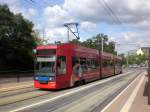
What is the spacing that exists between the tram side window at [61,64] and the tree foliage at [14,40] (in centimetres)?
2722

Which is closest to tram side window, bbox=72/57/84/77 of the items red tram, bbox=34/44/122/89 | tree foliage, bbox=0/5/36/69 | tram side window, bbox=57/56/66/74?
red tram, bbox=34/44/122/89

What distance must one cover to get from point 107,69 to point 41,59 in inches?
844

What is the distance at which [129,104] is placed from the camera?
683 inches

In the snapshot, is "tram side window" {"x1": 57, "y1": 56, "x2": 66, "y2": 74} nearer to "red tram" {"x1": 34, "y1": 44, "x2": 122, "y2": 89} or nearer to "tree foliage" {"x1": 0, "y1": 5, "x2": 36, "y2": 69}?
"red tram" {"x1": 34, "y1": 44, "x2": 122, "y2": 89}

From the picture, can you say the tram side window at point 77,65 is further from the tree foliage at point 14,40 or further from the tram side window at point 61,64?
the tree foliage at point 14,40

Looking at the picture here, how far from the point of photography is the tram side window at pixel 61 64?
79.0ft

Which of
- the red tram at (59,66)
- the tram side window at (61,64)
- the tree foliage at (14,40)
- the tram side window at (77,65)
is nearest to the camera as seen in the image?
the red tram at (59,66)

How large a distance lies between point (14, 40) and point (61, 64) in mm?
30715

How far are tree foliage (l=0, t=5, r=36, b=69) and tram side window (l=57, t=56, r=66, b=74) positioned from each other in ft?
89.3

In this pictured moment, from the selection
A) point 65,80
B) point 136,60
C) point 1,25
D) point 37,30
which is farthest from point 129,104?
point 136,60

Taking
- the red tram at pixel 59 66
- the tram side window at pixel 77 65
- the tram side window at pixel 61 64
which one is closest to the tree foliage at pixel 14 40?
the tram side window at pixel 77 65

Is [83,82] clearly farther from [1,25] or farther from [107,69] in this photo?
[1,25]

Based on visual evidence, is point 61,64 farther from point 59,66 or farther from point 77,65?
point 77,65

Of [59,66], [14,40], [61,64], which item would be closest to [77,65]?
[61,64]
